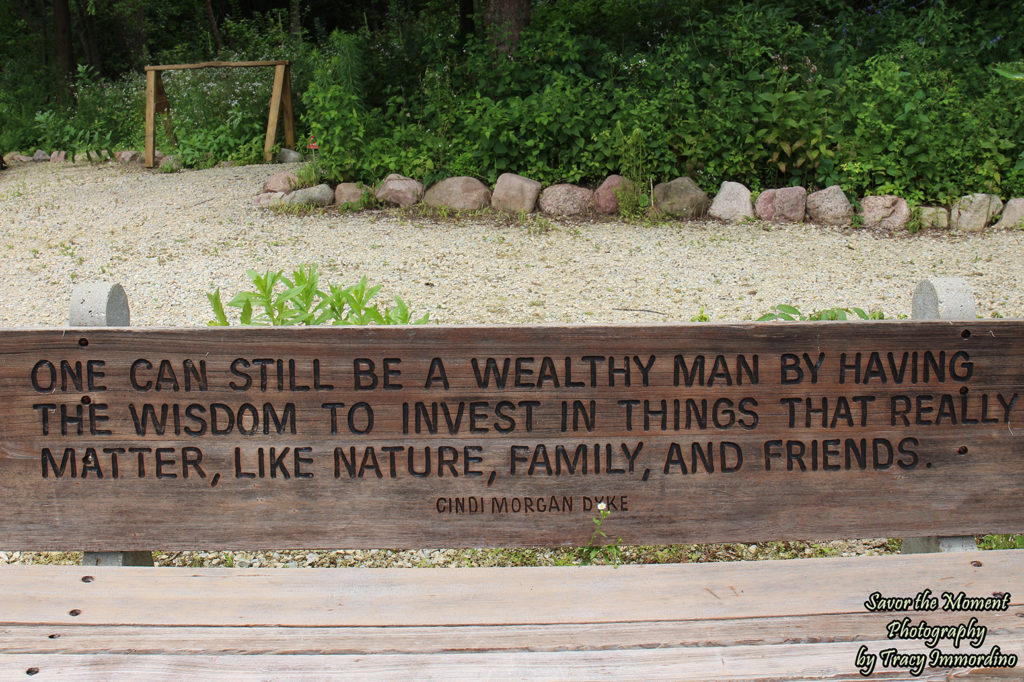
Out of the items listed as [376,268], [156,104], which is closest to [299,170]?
[376,268]

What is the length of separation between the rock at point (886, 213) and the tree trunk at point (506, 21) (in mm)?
3327

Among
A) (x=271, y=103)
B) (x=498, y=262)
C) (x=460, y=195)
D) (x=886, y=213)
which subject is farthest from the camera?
(x=271, y=103)

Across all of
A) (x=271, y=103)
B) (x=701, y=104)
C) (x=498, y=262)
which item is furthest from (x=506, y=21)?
(x=498, y=262)

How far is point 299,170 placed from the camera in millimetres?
7973

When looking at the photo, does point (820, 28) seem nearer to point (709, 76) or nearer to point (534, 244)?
point (709, 76)

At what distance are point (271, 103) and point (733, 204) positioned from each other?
519cm

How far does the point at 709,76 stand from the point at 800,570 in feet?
20.3

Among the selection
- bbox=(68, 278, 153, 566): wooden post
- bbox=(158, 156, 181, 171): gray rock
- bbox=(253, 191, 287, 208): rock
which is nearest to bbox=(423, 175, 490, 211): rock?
bbox=(253, 191, 287, 208): rock

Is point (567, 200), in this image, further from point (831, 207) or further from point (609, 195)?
point (831, 207)

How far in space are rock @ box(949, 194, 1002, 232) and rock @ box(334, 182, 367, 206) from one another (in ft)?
14.6

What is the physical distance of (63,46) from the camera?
14.4 meters

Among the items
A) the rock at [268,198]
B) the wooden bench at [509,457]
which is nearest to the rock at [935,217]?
the rock at [268,198]

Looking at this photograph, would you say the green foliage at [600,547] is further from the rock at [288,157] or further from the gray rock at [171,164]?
the gray rock at [171,164]

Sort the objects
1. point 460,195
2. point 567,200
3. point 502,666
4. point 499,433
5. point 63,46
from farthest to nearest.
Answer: point 63,46, point 460,195, point 567,200, point 499,433, point 502,666
